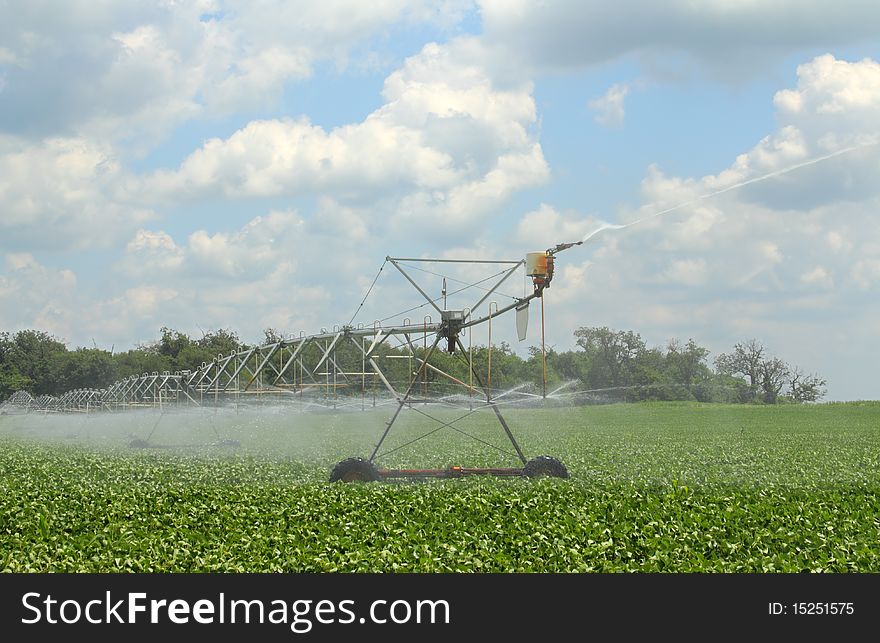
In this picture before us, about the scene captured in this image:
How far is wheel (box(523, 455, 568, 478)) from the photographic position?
18.7 metres

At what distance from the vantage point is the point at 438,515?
46.4ft

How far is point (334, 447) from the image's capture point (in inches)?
1209

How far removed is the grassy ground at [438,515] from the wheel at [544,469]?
50 centimetres

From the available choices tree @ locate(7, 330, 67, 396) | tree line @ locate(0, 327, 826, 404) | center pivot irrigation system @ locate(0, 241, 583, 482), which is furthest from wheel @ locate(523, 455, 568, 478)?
tree @ locate(7, 330, 67, 396)

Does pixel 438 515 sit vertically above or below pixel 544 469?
below

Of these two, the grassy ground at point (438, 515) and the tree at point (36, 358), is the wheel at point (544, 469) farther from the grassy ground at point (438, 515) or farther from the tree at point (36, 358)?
the tree at point (36, 358)

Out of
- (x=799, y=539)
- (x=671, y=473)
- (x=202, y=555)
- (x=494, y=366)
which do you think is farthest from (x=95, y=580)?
(x=494, y=366)

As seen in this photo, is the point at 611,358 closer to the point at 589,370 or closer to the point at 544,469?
the point at 589,370

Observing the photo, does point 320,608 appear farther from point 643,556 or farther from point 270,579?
point 643,556

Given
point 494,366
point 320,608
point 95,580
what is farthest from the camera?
point 494,366

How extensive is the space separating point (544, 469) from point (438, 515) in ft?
16.8

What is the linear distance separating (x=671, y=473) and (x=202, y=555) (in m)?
12.9

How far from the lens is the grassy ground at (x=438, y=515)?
37.9 ft

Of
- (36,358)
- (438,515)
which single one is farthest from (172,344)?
(438,515)
